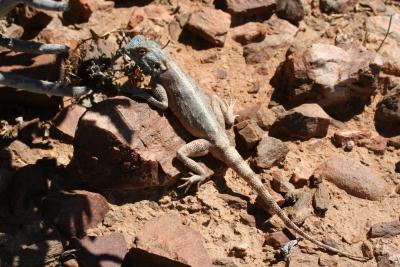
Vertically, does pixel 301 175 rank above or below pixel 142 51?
below

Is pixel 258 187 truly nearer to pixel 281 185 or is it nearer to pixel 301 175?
pixel 281 185

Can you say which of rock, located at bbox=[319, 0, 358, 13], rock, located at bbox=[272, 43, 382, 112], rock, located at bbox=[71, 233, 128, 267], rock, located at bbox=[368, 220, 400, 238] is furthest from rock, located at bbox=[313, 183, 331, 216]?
rock, located at bbox=[319, 0, 358, 13]

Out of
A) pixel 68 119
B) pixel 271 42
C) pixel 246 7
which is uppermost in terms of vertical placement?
pixel 246 7

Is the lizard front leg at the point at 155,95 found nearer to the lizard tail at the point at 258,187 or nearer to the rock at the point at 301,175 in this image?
the lizard tail at the point at 258,187

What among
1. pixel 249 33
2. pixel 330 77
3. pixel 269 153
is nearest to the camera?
pixel 269 153

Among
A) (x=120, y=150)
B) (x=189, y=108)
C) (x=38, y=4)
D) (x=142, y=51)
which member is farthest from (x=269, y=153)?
(x=38, y=4)

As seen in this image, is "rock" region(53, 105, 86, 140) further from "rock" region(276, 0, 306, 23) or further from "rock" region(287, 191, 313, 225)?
"rock" region(276, 0, 306, 23)

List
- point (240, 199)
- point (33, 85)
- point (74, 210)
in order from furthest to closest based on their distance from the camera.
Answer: point (240, 199)
point (74, 210)
point (33, 85)

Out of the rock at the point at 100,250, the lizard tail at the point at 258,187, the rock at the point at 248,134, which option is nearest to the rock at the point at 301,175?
the lizard tail at the point at 258,187
